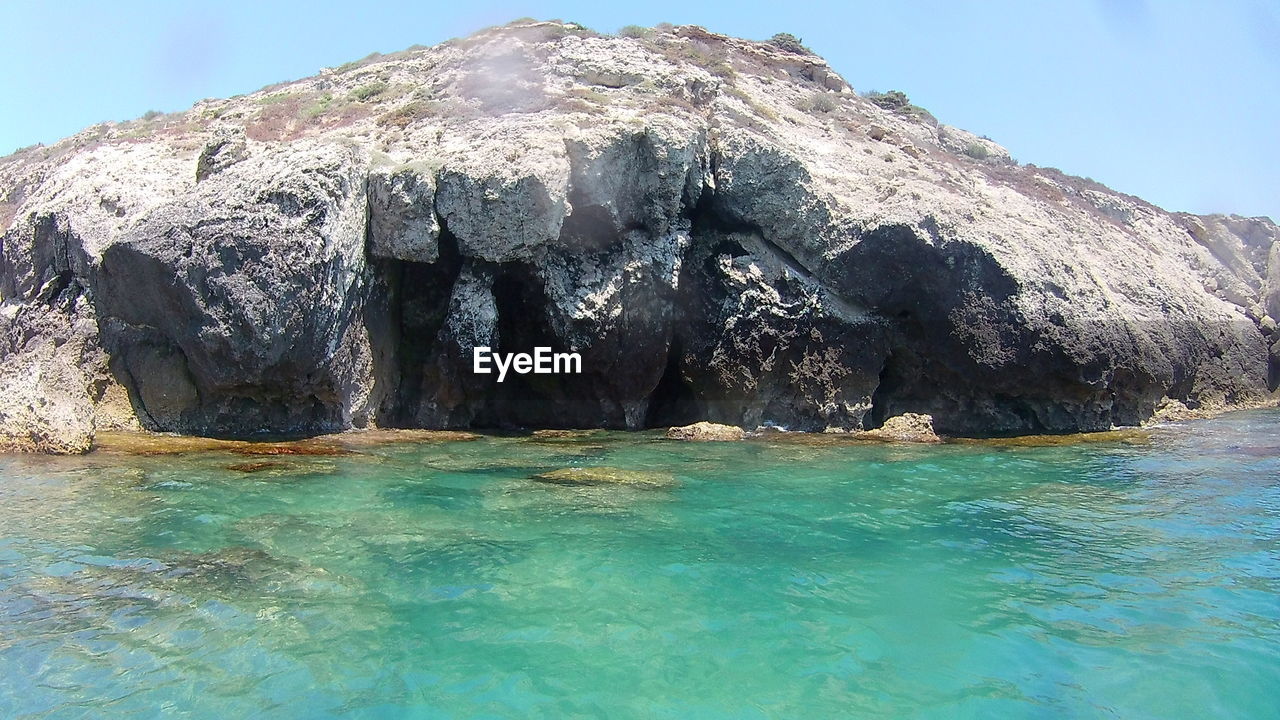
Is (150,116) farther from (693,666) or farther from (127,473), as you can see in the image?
(693,666)

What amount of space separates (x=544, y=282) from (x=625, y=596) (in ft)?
38.5

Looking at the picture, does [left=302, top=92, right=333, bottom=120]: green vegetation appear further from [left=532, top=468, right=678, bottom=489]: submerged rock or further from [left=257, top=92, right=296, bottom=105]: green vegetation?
[left=532, top=468, right=678, bottom=489]: submerged rock

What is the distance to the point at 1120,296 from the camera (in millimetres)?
21469

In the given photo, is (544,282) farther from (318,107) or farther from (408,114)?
(318,107)

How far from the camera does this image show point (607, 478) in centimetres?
1186

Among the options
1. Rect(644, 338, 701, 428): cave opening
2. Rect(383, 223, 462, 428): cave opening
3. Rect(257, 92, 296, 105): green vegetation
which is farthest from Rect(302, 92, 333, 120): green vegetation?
Rect(644, 338, 701, 428): cave opening

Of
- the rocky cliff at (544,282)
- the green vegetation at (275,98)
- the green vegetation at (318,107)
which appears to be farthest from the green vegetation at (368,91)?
the green vegetation at (275,98)

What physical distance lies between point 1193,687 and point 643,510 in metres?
5.94

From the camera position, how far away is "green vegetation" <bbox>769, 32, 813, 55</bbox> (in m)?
34.2

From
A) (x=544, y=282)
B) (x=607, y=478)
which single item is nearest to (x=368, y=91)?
(x=544, y=282)

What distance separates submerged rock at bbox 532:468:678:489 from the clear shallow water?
38 cm

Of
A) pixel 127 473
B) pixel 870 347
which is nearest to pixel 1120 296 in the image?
pixel 870 347

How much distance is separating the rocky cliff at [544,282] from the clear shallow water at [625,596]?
154 inches

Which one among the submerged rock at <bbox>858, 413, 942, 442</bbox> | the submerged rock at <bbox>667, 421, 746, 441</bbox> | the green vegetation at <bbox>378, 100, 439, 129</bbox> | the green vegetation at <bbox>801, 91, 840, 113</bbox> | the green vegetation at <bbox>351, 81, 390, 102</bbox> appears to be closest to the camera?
the submerged rock at <bbox>667, 421, 746, 441</bbox>
